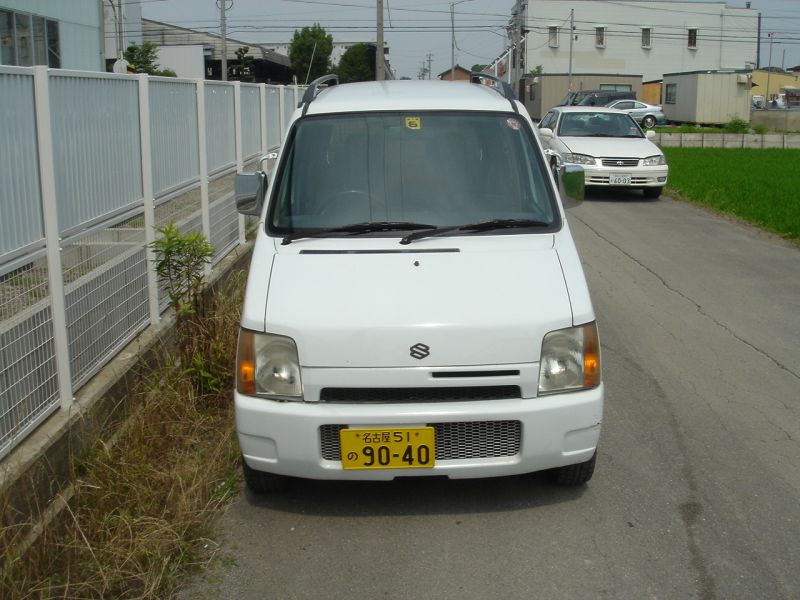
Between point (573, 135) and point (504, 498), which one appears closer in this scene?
point (504, 498)

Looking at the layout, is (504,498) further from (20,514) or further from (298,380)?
(20,514)

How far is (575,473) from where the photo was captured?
483cm

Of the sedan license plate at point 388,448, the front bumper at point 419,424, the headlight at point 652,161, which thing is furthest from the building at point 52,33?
the sedan license plate at point 388,448

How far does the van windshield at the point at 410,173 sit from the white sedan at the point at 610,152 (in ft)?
36.9

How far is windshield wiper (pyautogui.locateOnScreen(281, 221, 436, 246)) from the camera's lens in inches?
204

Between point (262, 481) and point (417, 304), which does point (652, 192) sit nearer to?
point (417, 304)

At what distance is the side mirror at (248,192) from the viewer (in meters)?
5.80

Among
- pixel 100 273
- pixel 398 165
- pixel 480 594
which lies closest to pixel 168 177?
pixel 100 273

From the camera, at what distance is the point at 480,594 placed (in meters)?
3.91

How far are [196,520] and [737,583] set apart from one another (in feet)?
7.62

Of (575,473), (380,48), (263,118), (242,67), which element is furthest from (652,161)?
(242,67)

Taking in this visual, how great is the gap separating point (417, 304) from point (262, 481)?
1.19 metres

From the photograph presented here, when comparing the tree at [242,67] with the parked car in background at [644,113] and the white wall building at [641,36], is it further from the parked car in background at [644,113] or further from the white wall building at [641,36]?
the parked car in background at [644,113]

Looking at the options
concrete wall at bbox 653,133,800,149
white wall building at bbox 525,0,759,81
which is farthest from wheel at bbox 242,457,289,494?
white wall building at bbox 525,0,759,81
